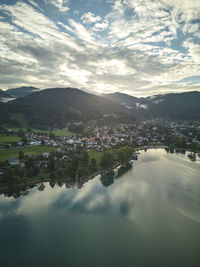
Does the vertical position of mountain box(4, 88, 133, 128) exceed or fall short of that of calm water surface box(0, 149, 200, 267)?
it exceeds it

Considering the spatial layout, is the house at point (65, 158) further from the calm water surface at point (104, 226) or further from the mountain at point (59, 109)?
the mountain at point (59, 109)

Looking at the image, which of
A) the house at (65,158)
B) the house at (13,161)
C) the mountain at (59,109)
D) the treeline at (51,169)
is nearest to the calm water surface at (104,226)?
the treeline at (51,169)

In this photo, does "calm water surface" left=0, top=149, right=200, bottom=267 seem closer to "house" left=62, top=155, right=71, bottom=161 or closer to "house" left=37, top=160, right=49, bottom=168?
"house" left=37, top=160, right=49, bottom=168

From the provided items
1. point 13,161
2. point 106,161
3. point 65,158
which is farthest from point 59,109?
point 106,161

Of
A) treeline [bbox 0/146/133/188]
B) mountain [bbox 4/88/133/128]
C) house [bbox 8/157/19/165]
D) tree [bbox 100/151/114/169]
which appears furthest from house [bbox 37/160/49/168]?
mountain [bbox 4/88/133/128]

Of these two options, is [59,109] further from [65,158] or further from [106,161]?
[106,161]

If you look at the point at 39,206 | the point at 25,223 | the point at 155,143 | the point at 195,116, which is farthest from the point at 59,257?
the point at 195,116

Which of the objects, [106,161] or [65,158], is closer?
[106,161]
